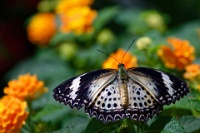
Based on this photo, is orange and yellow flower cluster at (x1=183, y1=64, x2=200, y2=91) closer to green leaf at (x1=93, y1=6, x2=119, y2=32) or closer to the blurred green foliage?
the blurred green foliage

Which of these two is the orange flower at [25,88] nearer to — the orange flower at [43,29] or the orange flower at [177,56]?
the orange flower at [177,56]

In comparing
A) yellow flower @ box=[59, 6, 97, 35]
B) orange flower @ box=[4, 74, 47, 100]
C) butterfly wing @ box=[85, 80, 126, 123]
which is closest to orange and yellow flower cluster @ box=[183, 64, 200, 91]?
butterfly wing @ box=[85, 80, 126, 123]

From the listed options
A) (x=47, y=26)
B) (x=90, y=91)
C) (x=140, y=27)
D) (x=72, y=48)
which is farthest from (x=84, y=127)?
(x=47, y=26)

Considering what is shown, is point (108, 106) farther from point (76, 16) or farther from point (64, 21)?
point (64, 21)

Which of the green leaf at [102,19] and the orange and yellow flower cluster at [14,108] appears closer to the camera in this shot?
the orange and yellow flower cluster at [14,108]

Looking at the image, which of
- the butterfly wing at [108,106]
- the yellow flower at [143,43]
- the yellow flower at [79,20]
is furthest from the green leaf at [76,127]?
the yellow flower at [79,20]

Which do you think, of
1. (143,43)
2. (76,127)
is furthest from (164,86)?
(143,43)
